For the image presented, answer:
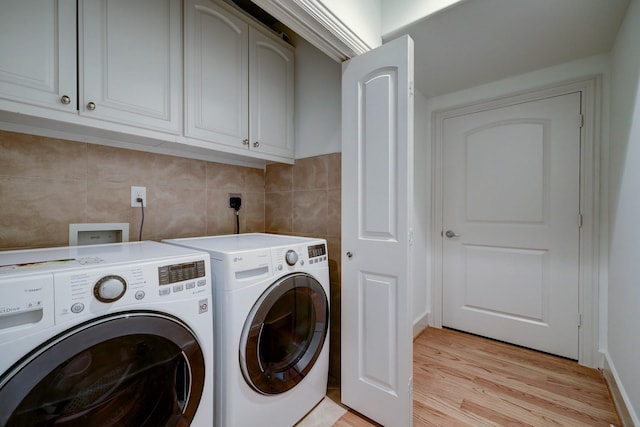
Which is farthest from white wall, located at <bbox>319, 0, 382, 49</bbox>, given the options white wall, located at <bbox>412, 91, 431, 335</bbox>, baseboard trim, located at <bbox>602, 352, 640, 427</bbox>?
baseboard trim, located at <bbox>602, 352, 640, 427</bbox>

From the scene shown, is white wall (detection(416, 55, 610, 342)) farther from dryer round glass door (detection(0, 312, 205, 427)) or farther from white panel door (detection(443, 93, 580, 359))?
dryer round glass door (detection(0, 312, 205, 427))

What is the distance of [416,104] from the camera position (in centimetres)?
226

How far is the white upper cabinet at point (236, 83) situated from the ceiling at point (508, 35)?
2.45 feet

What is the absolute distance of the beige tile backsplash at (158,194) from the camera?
1.16 m

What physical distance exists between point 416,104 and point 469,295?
170 cm

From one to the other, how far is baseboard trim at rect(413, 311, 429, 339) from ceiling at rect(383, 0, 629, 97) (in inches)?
79.0

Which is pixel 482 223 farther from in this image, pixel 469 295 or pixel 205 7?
pixel 205 7

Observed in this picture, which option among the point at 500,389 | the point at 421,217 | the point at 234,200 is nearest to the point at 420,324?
the point at 500,389

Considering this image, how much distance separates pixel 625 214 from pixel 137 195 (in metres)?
2.62

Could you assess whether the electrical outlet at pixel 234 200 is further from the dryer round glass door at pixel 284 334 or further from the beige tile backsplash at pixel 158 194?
the dryer round glass door at pixel 284 334

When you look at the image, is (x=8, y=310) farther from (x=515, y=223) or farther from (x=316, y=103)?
(x=515, y=223)

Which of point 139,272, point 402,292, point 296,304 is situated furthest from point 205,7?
point 402,292

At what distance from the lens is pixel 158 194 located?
1555 mm

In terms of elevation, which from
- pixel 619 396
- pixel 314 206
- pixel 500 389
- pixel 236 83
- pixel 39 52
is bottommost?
pixel 500 389
